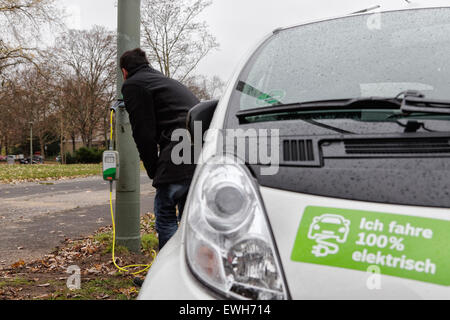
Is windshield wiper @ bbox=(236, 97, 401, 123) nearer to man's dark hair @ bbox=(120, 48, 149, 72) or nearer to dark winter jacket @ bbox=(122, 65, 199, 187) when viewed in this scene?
dark winter jacket @ bbox=(122, 65, 199, 187)

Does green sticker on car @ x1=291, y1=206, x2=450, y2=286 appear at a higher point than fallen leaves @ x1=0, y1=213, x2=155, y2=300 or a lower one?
higher

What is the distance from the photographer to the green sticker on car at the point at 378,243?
1.18m

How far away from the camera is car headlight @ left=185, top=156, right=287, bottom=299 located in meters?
1.27

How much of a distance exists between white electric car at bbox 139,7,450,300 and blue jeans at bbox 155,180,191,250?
1.88 meters

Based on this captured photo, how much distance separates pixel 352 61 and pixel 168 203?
211 centimetres

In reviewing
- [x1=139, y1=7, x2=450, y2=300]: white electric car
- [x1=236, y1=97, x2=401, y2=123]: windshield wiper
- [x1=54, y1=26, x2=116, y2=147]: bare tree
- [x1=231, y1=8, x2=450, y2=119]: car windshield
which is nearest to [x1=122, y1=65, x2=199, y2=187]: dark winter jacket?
[x1=231, y1=8, x2=450, y2=119]: car windshield

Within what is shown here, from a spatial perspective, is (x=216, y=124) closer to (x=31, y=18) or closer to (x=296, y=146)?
(x=296, y=146)

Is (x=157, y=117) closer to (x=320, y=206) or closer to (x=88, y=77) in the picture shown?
(x=320, y=206)

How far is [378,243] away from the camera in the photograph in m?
1.21

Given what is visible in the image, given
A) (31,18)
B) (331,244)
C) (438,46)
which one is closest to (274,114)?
(331,244)

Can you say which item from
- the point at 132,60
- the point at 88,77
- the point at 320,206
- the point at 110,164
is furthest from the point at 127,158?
the point at 88,77

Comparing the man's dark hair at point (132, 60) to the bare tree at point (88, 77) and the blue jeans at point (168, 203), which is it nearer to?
the blue jeans at point (168, 203)

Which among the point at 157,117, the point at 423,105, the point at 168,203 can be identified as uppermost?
the point at 157,117

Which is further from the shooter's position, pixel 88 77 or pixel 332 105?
pixel 88 77
